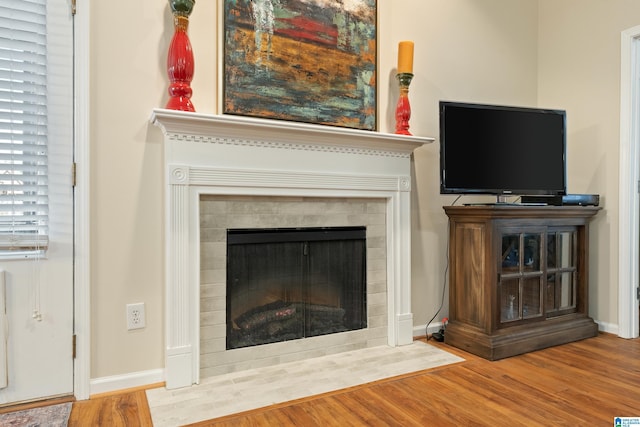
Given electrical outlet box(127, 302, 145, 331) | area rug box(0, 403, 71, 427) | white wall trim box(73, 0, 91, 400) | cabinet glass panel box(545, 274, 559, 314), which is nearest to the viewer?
area rug box(0, 403, 71, 427)

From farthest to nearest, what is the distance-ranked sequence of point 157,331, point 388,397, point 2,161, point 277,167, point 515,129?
point 515,129
point 277,167
point 157,331
point 388,397
point 2,161

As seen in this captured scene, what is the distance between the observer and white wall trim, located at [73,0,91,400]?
1968 mm

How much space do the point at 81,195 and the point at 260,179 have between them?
0.86 metres

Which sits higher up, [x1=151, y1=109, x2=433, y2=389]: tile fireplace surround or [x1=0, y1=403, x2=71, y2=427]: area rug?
[x1=151, y1=109, x2=433, y2=389]: tile fireplace surround

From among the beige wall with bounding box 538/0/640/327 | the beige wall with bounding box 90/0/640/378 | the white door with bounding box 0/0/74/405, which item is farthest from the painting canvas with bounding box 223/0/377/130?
the beige wall with bounding box 538/0/640/327

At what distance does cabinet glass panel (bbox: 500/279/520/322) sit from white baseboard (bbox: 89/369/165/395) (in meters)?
1.99

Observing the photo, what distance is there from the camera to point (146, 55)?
2096 millimetres

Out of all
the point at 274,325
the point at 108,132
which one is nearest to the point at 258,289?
the point at 274,325

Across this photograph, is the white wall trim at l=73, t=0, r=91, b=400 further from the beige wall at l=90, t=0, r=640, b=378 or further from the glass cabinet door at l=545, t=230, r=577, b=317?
the glass cabinet door at l=545, t=230, r=577, b=317

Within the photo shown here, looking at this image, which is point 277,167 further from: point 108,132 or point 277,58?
point 108,132

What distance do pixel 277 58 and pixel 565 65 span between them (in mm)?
2404

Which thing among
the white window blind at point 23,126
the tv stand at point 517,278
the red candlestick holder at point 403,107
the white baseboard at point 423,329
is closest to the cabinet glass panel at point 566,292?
the tv stand at point 517,278

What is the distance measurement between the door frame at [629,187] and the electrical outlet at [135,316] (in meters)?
3.12

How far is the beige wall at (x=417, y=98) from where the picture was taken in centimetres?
203
